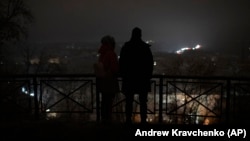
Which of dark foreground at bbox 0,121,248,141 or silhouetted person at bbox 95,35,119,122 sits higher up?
silhouetted person at bbox 95,35,119,122

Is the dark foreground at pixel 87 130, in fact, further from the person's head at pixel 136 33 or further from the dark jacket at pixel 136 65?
the person's head at pixel 136 33

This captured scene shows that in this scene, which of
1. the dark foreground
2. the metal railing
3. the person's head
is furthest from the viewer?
the metal railing

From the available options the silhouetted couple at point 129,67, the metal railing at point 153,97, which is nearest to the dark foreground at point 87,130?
the silhouetted couple at point 129,67

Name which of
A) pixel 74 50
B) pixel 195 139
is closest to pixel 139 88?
pixel 195 139

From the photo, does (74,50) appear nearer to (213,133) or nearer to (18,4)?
(18,4)

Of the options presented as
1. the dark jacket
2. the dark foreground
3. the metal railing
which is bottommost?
the dark foreground

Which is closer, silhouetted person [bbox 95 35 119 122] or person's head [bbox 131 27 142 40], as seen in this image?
person's head [bbox 131 27 142 40]

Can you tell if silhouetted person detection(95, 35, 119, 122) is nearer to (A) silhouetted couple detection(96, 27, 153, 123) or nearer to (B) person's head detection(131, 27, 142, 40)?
(A) silhouetted couple detection(96, 27, 153, 123)

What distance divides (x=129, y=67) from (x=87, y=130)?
1645 mm

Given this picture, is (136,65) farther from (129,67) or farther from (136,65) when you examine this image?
(129,67)

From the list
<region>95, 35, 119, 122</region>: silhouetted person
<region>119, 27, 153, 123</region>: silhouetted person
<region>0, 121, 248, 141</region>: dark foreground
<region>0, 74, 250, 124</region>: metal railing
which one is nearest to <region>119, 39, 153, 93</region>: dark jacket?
<region>119, 27, 153, 123</region>: silhouetted person

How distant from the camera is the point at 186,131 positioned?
196 inches

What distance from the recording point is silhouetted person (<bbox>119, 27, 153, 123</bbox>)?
215 inches

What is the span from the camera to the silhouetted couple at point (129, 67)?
5465 millimetres
